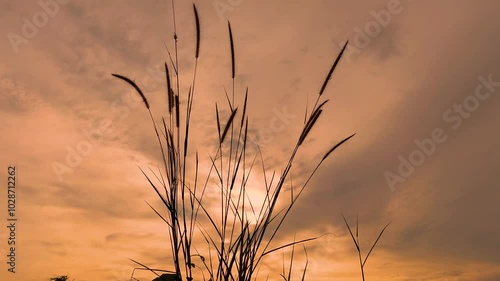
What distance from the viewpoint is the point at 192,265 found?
2.51 metres

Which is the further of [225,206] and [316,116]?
[225,206]

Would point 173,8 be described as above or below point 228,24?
above

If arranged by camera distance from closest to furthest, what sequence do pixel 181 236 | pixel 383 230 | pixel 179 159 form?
pixel 181 236 → pixel 179 159 → pixel 383 230

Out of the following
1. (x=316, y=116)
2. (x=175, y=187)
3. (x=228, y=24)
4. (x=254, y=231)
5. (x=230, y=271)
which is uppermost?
(x=228, y=24)

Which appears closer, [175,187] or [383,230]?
[175,187]

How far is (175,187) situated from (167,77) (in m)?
0.50

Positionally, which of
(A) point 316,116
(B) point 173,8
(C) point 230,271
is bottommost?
(C) point 230,271

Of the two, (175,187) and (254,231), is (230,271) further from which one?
(175,187)

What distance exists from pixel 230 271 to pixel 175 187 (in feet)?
1.46

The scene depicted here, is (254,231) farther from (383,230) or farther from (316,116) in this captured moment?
(383,230)

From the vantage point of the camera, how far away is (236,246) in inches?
98.5

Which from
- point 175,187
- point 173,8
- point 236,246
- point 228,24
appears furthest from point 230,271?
point 173,8

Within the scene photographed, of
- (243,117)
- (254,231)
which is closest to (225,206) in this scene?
(254,231)

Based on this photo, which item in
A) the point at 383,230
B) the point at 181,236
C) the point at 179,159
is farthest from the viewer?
the point at 383,230
